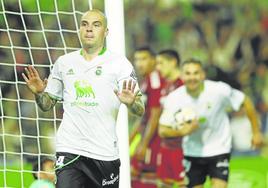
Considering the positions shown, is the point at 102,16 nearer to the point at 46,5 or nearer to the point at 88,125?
the point at 88,125

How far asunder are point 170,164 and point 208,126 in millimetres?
1592

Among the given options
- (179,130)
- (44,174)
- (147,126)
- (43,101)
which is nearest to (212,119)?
(179,130)

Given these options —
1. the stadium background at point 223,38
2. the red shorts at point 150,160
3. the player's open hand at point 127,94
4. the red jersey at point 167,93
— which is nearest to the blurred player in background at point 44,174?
the player's open hand at point 127,94

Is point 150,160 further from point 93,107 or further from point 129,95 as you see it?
point 129,95

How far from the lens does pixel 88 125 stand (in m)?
5.14

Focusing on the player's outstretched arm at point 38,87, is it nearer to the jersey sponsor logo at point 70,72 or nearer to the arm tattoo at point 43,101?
the arm tattoo at point 43,101

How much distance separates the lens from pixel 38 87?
17.1 ft

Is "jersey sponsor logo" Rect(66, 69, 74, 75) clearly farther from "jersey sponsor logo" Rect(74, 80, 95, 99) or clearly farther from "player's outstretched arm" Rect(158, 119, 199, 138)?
"player's outstretched arm" Rect(158, 119, 199, 138)

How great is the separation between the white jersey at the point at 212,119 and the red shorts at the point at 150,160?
1.37m

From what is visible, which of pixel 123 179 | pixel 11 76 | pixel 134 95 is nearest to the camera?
pixel 134 95

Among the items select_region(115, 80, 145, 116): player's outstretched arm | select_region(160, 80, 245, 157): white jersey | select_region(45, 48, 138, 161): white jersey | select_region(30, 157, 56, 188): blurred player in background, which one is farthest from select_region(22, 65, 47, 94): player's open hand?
select_region(160, 80, 245, 157): white jersey

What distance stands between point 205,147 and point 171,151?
1616 millimetres

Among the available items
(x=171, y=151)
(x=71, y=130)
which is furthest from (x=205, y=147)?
(x=71, y=130)

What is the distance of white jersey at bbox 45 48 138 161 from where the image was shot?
5148 mm
